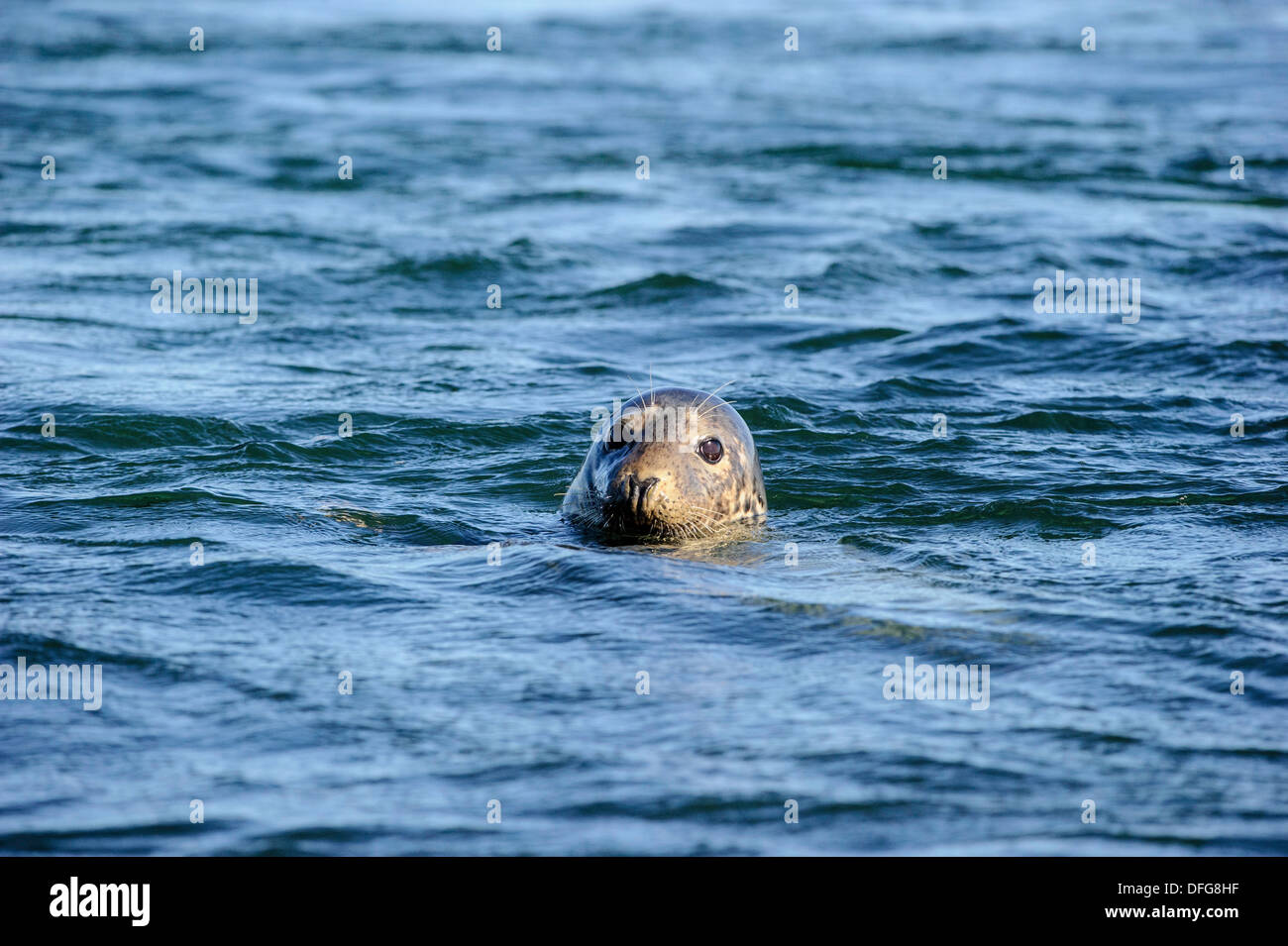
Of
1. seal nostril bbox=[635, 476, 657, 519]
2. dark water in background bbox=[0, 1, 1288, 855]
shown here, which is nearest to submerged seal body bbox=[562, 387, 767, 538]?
seal nostril bbox=[635, 476, 657, 519]

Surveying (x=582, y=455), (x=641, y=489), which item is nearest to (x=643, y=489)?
(x=641, y=489)

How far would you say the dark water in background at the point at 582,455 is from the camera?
5395 mm

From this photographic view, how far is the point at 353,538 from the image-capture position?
8367 mm

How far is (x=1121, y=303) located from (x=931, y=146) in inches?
286

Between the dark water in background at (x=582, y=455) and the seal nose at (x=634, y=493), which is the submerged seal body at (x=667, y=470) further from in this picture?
the dark water in background at (x=582, y=455)

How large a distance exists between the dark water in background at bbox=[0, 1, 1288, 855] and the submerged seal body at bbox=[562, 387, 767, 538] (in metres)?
0.23

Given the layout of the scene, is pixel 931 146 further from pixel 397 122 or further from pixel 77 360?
pixel 77 360

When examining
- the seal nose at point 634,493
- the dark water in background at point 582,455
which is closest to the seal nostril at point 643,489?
the seal nose at point 634,493

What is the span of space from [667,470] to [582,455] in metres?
2.43

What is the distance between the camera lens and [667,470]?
7734mm

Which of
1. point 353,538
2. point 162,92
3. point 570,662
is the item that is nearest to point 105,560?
point 353,538

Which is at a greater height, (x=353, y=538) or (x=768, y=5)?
(x=768, y=5)

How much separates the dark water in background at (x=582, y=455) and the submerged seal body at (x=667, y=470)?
0.74 feet

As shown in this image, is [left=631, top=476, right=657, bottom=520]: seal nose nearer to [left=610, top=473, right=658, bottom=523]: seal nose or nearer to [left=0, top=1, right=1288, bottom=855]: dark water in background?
[left=610, top=473, right=658, bottom=523]: seal nose
